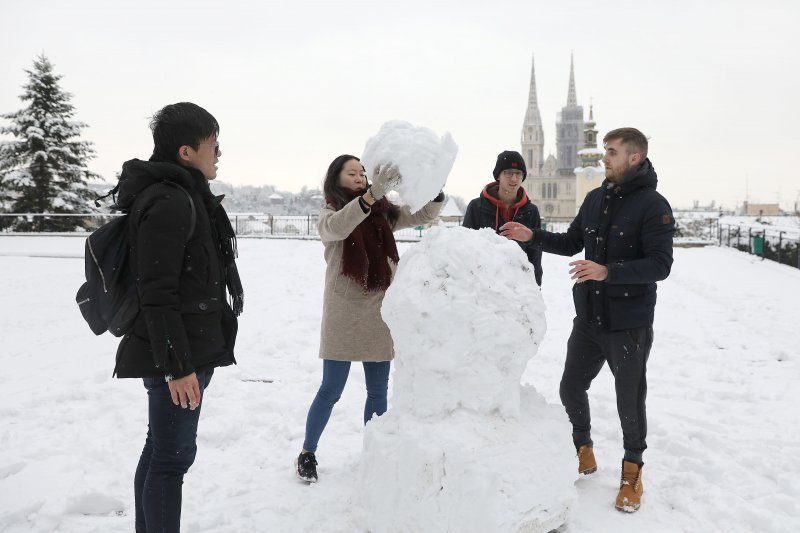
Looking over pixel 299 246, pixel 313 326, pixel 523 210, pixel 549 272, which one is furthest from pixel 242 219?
pixel 523 210

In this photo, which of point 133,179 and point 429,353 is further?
point 429,353

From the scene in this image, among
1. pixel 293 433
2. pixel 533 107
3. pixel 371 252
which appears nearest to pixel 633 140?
pixel 371 252

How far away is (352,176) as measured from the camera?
3451 mm

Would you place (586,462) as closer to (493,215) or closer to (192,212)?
(493,215)

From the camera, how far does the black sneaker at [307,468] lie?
11.4ft

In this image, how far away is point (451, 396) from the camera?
260 cm

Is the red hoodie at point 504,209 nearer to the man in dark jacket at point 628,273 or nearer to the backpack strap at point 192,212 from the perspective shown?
the man in dark jacket at point 628,273

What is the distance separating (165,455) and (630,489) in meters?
2.70

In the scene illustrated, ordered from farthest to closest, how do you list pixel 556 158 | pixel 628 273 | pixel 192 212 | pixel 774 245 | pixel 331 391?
1. pixel 556 158
2. pixel 774 245
3. pixel 331 391
4. pixel 628 273
5. pixel 192 212

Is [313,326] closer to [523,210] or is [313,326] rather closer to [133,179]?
[523,210]

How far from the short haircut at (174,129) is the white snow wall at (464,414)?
1.22 meters

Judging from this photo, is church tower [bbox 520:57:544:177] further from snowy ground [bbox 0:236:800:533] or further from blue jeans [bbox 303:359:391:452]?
blue jeans [bbox 303:359:391:452]

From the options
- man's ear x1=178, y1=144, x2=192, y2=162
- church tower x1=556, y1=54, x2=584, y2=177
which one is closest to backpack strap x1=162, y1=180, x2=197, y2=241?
man's ear x1=178, y1=144, x2=192, y2=162

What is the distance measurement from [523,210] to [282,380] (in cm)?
307
